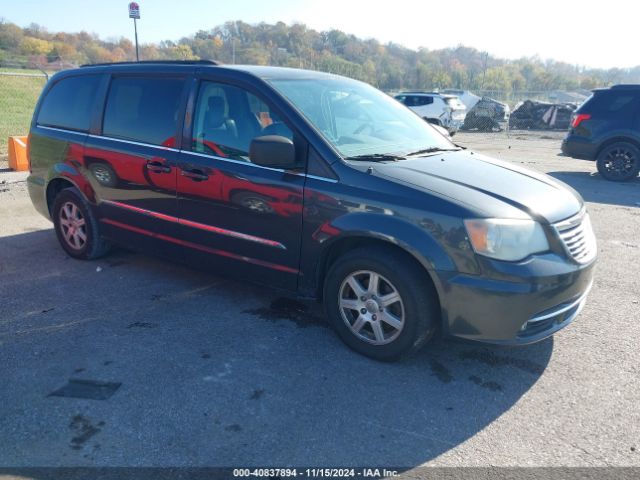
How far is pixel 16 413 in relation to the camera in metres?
2.81

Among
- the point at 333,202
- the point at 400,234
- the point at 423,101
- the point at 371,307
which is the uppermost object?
the point at 423,101

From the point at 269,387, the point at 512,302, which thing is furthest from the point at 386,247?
the point at 269,387

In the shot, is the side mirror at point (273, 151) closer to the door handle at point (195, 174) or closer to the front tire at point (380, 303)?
the door handle at point (195, 174)

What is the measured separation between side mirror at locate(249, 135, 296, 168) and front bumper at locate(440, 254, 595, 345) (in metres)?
1.26

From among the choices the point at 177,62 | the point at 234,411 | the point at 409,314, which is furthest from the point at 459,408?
the point at 177,62

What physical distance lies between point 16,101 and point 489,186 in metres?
27.4

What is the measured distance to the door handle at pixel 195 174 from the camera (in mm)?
3926

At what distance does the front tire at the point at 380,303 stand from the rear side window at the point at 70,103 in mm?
3049

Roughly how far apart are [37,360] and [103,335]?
1.50 feet

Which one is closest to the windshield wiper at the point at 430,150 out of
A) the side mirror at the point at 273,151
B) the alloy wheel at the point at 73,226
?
the side mirror at the point at 273,151

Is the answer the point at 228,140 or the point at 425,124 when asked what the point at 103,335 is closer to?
the point at 228,140

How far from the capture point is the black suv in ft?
34.0

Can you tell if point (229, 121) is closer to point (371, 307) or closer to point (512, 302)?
point (371, 307)

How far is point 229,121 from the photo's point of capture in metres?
3.92
